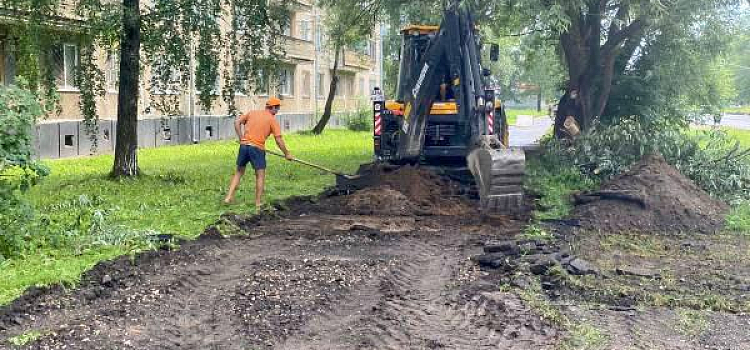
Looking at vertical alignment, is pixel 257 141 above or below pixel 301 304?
above

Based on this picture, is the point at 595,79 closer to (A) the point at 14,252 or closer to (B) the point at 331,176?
(B) the point at 331,176

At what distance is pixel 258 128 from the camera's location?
13484 mm

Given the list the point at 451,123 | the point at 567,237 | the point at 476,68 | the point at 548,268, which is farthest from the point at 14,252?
the point at 451,123

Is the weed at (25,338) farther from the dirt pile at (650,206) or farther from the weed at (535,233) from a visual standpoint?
the dirt pile at (650,206)

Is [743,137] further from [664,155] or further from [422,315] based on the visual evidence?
[422,315]

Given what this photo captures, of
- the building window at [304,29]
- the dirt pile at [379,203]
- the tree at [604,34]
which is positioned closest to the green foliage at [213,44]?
the dirt pile at [379,203]

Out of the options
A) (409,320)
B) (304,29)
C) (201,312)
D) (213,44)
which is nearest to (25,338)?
(201,312)

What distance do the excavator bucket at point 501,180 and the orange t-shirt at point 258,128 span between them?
11.2ft

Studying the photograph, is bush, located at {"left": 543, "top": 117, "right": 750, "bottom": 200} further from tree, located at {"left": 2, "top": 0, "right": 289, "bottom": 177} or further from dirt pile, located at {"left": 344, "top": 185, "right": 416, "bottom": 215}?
tree, located at {"left": 2, "top": 0, "right": 289, "bottom": 177}

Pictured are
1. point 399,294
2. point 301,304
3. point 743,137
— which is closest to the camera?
point 301,304

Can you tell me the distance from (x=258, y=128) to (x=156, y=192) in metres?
2.70

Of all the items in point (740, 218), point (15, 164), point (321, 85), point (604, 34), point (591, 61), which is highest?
point (604, 34)

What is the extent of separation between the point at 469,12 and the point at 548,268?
644cm

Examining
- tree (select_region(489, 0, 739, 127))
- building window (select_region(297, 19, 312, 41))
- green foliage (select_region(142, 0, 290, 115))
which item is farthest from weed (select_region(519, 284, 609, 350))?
building window (select_region(297, 19, 312, 41))
